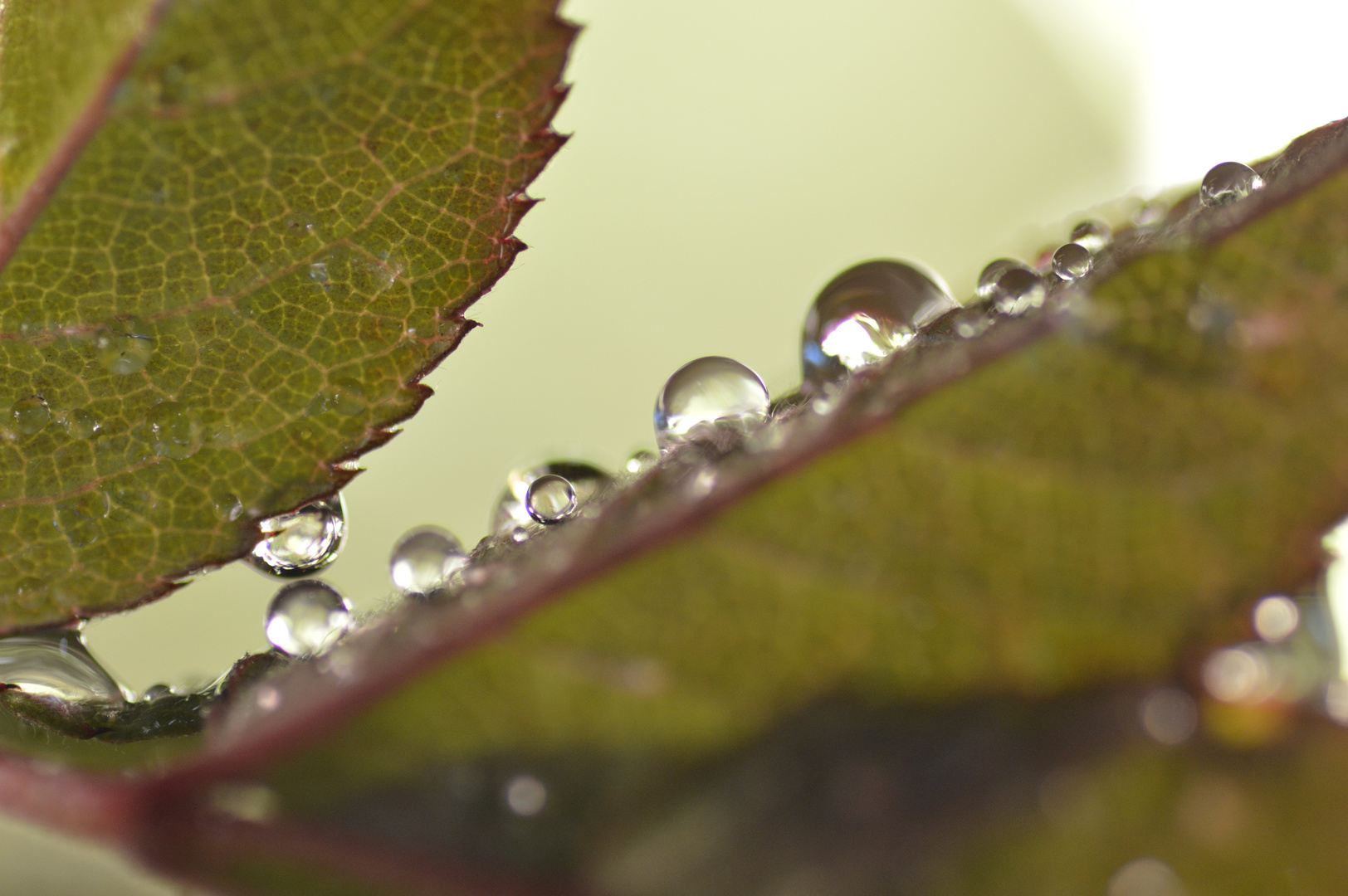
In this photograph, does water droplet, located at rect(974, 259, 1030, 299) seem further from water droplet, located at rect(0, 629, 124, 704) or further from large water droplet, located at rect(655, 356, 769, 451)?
water droplet, located at rect(0, 629, 124, 704)

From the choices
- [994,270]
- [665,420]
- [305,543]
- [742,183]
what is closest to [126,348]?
[305,543]

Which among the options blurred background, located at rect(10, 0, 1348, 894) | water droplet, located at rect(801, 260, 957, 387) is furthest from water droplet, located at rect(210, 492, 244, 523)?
blurred background, located at rect(10, 0, 1348, 894)

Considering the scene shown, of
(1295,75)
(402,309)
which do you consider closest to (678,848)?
(402,309)

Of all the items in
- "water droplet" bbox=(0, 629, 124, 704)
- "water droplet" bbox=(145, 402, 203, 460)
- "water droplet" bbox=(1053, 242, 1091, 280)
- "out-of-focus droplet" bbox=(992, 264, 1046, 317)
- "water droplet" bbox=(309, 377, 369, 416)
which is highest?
"water droplet" bbox=(145, 402, 203, 460)

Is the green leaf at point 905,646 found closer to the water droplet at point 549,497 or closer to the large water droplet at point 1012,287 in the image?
the large water droplet at point 1012,287

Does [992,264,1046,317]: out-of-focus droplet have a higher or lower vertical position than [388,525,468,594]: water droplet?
lower

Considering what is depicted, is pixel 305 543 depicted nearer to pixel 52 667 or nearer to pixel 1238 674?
pixel 52 667

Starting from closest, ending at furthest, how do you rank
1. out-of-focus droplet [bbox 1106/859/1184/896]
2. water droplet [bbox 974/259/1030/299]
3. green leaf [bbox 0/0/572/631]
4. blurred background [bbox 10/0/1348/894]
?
out-of-focus droplet [bbox 1106/859/1184/896] < green leaf [bbox 0/0/572/631] < water droplet [bbox 974/259/1030/299] < blurred background [bbox 10/0/1348/894]
